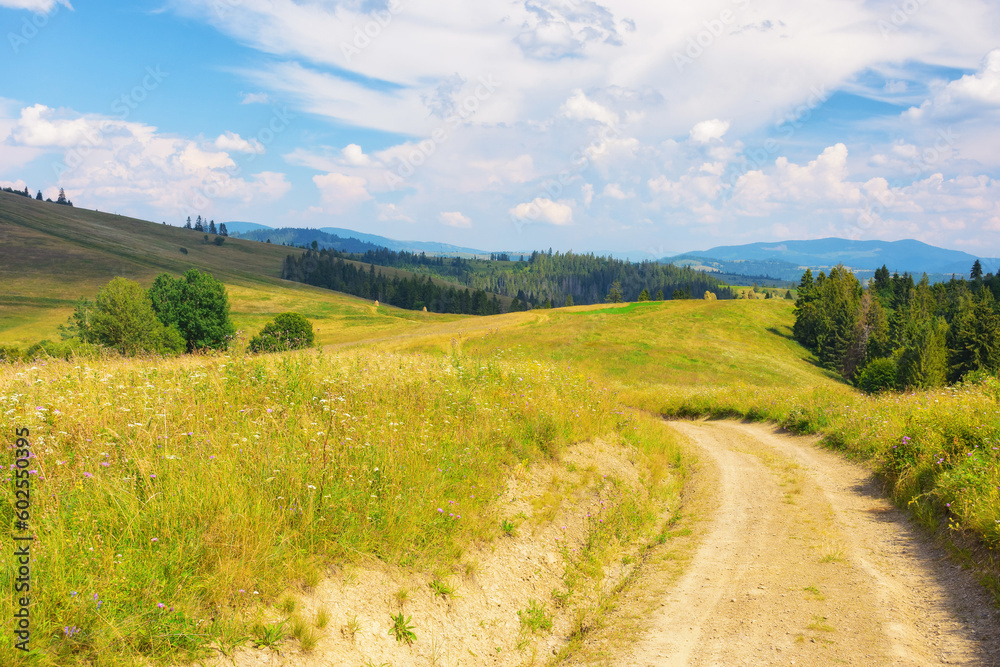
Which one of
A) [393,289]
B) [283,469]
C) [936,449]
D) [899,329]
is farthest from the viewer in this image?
[393,289]

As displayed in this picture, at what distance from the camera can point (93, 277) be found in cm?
12012

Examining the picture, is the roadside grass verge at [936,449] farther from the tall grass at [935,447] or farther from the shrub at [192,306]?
the shrub at [192,306]

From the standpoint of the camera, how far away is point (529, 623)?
607 cm

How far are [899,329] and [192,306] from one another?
11106 cm

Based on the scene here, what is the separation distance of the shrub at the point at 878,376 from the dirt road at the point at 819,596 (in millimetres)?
57640

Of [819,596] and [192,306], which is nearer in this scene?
[819,596]

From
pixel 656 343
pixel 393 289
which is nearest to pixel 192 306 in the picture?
pixel 656 343

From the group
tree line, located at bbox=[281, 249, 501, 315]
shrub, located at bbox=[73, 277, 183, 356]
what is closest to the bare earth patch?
shrub, located at bbox=[73, 277, 183, 356]

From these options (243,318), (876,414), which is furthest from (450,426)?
(243,318)

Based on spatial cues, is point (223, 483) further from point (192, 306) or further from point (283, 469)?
point (192, 306)

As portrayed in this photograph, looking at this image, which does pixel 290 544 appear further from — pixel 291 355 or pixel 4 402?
pixel 291 355

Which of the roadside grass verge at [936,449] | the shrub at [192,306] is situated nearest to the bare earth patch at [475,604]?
the roadside grass verge at [936,449]

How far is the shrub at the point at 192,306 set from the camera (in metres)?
57.2

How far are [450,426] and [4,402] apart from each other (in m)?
6.12
